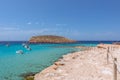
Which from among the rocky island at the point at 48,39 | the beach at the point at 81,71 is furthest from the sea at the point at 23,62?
the rocky island at the point at 48,39

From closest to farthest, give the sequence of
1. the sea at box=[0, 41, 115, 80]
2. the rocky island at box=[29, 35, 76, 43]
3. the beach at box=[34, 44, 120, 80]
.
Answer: the beach at box=[34, 44, 120, 80] < the sea at box=[0, 41, 115, 80] < the rocky island at box=[29, 35, 76, 43]

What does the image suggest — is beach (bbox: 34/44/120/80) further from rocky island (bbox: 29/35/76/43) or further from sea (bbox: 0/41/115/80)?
rocky island (bbox: 29/35/76/43)

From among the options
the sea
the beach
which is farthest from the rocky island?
the beach

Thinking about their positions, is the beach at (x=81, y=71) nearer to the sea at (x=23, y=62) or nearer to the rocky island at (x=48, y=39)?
the sea at (x=23, y=62)

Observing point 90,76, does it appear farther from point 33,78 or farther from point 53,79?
point 33,78

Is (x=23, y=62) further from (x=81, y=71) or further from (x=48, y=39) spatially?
(x=48, y=39)

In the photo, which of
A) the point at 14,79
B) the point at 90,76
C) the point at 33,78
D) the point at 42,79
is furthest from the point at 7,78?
the point at 90,76

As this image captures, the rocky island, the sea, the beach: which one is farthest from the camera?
the rocky island

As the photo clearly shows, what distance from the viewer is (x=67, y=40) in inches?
7141

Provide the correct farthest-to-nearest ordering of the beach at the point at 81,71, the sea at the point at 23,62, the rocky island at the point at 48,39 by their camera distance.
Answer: the rocky island at the point at 48,39, the sea at the point at 23,62, the beach at the point at 81,71

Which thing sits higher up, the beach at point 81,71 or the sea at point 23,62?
the beach at point 81,71

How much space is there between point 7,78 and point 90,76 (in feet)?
27.5

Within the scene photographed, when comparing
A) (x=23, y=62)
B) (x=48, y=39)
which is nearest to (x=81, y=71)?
(x=23, y=62)

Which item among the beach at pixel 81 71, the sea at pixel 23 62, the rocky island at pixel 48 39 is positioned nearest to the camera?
the beach at pixel 81 71
